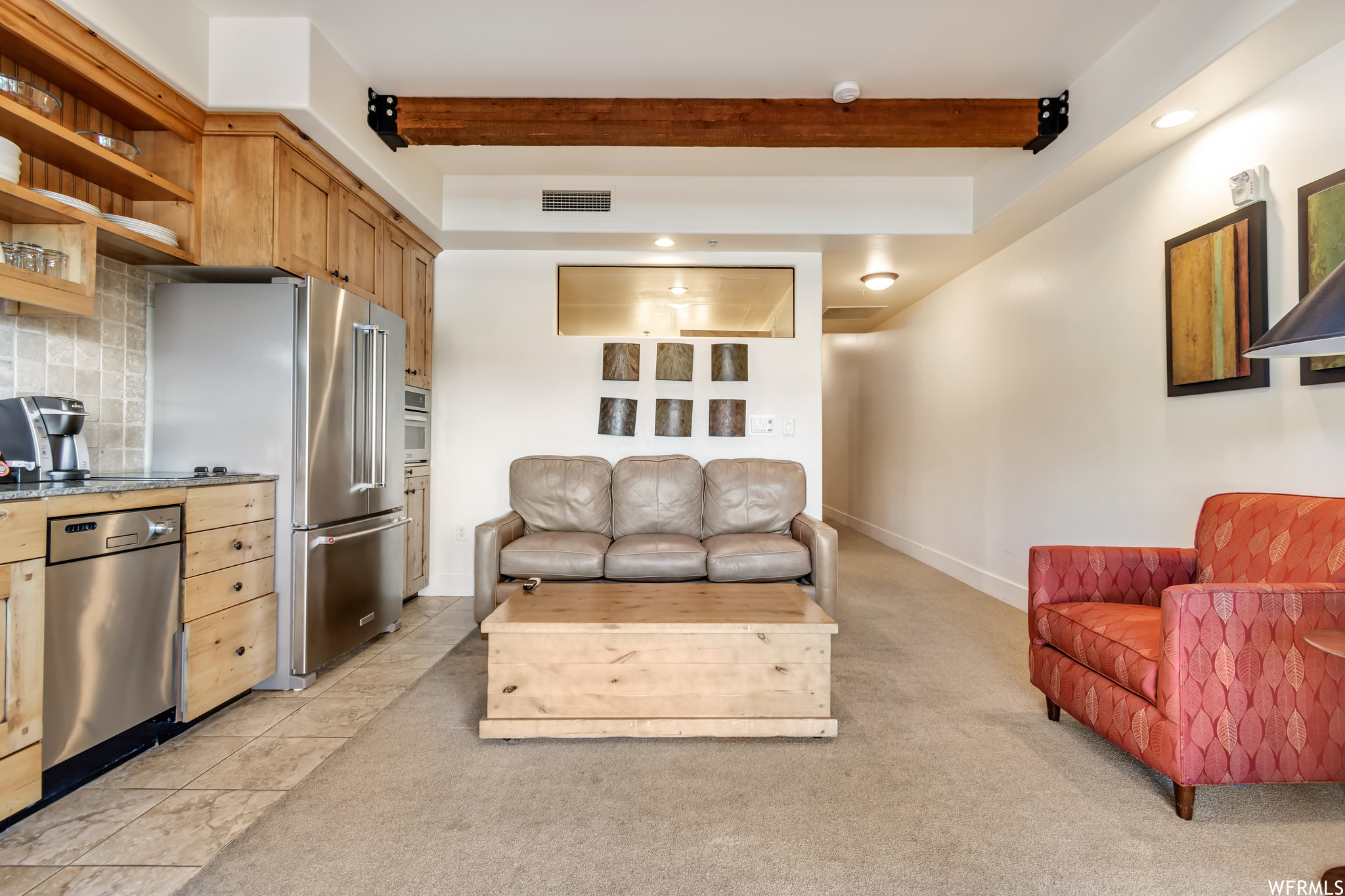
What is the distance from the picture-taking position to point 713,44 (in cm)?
260

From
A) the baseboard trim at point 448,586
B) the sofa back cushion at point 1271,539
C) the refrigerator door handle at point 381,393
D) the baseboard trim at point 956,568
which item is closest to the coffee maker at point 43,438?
the refrigerator door handle at point 381,393

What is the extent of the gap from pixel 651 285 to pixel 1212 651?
11.6 feet

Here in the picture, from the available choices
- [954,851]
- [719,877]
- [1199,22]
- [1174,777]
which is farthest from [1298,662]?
[1199,22]

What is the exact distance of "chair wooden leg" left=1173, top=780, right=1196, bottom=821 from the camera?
1.63 m

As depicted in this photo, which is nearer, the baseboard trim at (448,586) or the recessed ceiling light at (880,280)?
the baseboard trim at (448,586)

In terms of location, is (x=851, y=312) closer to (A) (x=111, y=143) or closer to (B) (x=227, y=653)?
(A) (x=111, y=143)

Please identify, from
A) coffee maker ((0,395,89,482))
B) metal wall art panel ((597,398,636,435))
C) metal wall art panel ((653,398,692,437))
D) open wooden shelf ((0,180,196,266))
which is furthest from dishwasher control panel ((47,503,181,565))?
metal wall art panel ((653,398,692,437))

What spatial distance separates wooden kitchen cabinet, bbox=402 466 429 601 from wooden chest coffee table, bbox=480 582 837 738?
2047 millimetres

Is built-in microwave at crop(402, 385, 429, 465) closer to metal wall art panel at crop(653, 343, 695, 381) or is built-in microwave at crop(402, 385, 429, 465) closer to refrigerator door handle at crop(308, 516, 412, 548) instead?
refrigerator door handle at crop(308, 516, 412, 548)

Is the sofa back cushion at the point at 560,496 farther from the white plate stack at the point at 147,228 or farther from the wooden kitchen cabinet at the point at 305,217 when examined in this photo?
the white plate stack at the point at 147,228

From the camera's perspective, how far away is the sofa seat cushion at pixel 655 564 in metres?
3.26

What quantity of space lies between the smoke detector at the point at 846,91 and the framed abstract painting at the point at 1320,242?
1718 millimetres

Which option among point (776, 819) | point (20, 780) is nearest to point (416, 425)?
point (20, 780)

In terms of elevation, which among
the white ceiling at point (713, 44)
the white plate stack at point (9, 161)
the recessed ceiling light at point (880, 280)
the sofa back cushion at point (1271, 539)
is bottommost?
the sofa back cushion at point (1271, 539)
